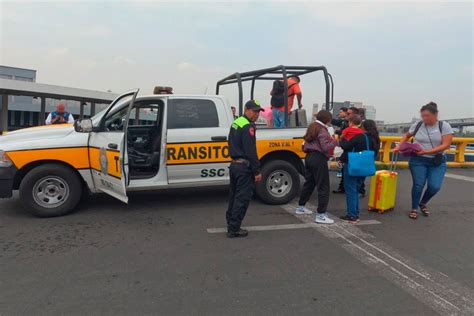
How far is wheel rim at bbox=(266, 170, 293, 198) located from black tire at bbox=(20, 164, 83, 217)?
298cm

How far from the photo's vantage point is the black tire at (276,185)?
6.04m

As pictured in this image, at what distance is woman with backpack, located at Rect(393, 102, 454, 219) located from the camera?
5305mm

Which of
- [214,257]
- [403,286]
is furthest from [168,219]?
[403,286]

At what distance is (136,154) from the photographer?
6043mm

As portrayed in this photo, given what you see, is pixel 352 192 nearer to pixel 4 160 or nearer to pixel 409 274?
pixel 409 274

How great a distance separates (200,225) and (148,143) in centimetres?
212

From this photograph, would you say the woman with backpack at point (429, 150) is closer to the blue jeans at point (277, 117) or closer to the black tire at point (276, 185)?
the black tire at point (276, 185)

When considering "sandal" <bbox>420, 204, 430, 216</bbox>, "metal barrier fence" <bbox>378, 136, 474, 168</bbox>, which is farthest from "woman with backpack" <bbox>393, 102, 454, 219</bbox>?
"metal barrier fence" <bbox>378, 136, 474, 168</bbox>

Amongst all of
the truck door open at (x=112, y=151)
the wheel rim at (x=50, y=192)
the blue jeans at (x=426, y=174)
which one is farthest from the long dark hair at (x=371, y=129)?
the wheel rim at (x=50, y=192)

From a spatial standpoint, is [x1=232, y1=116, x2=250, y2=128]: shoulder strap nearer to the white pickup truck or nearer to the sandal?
the white pickup truck

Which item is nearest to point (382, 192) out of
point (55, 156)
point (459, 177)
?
point (55, 156)

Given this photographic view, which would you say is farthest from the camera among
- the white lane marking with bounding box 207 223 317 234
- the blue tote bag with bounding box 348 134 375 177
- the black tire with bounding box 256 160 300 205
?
the black tire with bounding box 256 160 300 205

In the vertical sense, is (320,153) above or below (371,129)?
below

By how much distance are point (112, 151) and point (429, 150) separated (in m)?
4.51
